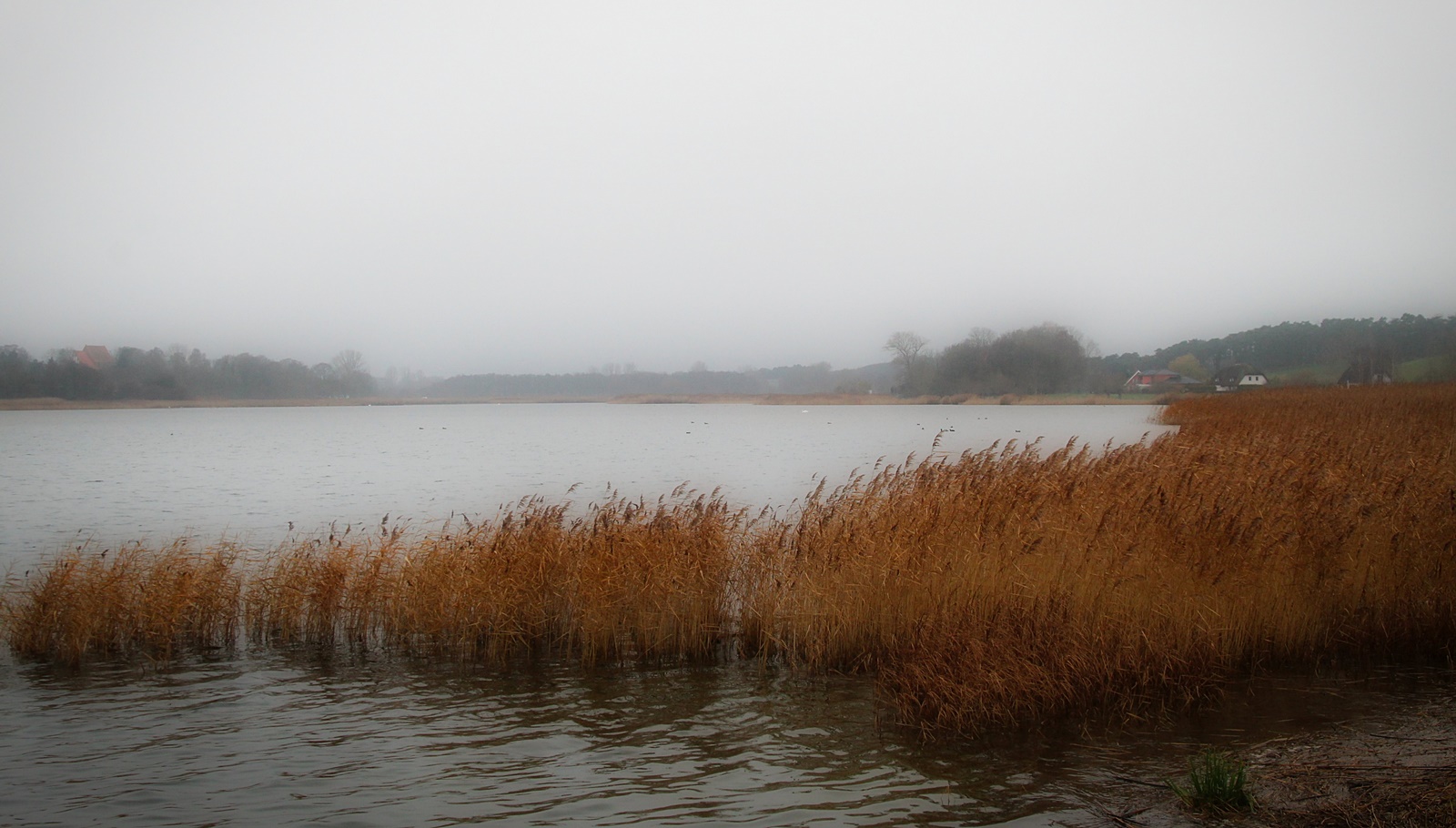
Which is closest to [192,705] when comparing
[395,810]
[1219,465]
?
[395,810]

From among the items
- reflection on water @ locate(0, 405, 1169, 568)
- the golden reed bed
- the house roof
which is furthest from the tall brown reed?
the house roof

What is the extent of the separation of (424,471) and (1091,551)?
40476 millimetres

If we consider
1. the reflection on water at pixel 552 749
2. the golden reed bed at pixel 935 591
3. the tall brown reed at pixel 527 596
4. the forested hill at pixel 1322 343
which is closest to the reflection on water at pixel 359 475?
the golden reed bed at pixel 935 591

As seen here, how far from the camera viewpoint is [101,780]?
756 cm

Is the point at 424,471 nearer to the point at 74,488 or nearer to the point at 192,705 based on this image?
the point at 74,488

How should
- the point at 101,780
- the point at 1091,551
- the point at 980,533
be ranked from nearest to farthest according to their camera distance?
1. the point at 101,780
2. the point at 1091,551
3. the point at 980,533

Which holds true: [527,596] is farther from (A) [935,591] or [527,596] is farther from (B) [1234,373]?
(B) [1234,373]

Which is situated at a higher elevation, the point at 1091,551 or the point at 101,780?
the point at 1091,551

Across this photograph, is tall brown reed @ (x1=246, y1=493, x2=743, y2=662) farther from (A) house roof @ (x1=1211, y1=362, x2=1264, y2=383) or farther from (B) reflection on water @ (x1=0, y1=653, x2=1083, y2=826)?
(A) house roof @ (x1=1211, y1=362, x2=1264, y2=383)

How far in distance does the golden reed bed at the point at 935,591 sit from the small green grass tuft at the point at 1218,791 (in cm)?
192

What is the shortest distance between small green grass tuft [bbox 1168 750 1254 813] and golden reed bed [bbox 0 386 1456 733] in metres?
1.92

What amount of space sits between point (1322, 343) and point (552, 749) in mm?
172451

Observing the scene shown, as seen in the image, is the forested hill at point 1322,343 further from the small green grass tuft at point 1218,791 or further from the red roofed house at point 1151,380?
the small green grass tuft at point 1218,791

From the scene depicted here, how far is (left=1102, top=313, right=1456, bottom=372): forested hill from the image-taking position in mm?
102688
